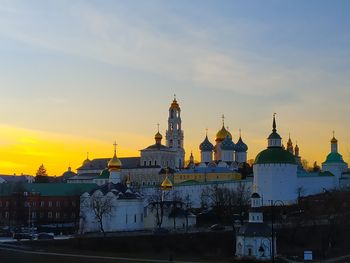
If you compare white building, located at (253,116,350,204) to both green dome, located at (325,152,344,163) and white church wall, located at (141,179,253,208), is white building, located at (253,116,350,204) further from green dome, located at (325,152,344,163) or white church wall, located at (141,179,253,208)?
green dome, located at (325,152,344,163)

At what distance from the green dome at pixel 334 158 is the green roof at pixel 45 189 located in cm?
3688

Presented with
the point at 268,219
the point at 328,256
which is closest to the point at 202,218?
the point at 268,219

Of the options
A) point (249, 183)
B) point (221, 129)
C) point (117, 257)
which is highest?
point (221, 129)

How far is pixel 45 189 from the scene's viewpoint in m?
107

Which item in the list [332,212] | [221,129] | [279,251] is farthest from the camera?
[221,129]

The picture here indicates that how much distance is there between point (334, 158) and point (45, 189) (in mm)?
45178

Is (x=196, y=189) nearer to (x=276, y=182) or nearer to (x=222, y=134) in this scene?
(x=276, y=182)

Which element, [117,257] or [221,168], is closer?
[117,257]

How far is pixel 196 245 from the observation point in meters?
68.0

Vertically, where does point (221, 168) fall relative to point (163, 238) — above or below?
above

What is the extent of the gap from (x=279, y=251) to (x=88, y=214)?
26.8m

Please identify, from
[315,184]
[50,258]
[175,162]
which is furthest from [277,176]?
[175,162]

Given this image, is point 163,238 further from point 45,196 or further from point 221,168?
point 221,168

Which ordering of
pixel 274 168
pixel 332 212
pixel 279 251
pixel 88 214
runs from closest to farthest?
pixel 279 251 < pixel 332 212 < pixel 88 214 < pixel 274 168
